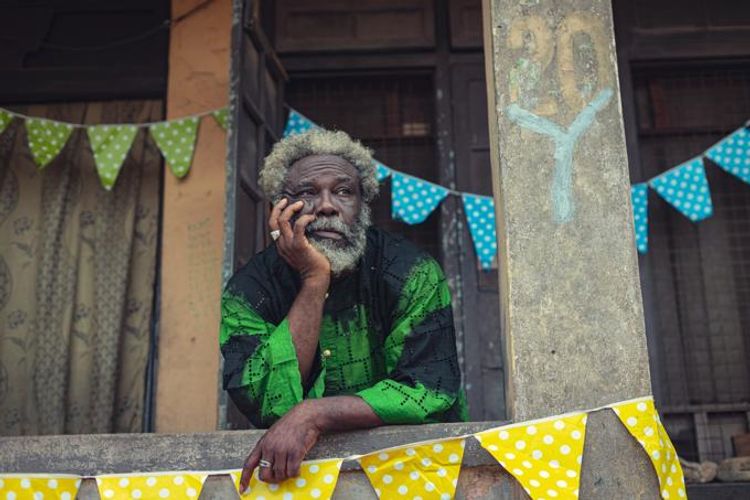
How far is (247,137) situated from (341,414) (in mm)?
2488

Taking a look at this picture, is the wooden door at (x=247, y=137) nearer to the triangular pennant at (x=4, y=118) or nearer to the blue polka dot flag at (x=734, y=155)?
the triangular pennant at (x=4, y=118)

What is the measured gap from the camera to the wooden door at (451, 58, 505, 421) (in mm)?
5402

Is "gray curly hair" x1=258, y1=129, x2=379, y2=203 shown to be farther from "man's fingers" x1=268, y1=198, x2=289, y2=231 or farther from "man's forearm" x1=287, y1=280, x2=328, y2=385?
"man's forearm" x1=287, y1=280, x2=328, y2=385

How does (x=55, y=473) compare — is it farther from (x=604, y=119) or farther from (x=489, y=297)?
(x=489, y=297)

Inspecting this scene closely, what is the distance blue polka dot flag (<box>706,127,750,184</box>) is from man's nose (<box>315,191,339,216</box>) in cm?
274

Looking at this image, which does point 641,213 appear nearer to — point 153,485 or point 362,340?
point 362,340

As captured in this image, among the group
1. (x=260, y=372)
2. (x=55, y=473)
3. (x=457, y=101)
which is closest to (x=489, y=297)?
(x=457, y=101)

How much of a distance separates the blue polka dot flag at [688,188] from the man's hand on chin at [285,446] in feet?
10.1

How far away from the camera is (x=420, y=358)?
3.13 metres

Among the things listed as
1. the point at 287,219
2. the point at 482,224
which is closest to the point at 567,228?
the point at 287,219

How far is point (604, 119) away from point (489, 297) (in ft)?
8.15

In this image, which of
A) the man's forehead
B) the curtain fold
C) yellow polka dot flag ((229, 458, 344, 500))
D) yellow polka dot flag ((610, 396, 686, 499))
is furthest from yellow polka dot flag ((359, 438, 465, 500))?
the curtain fold

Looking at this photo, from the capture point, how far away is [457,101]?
579 centimetres

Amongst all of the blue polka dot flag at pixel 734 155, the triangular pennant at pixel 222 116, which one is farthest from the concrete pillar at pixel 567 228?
the triangular pennant at pixel 222 116
